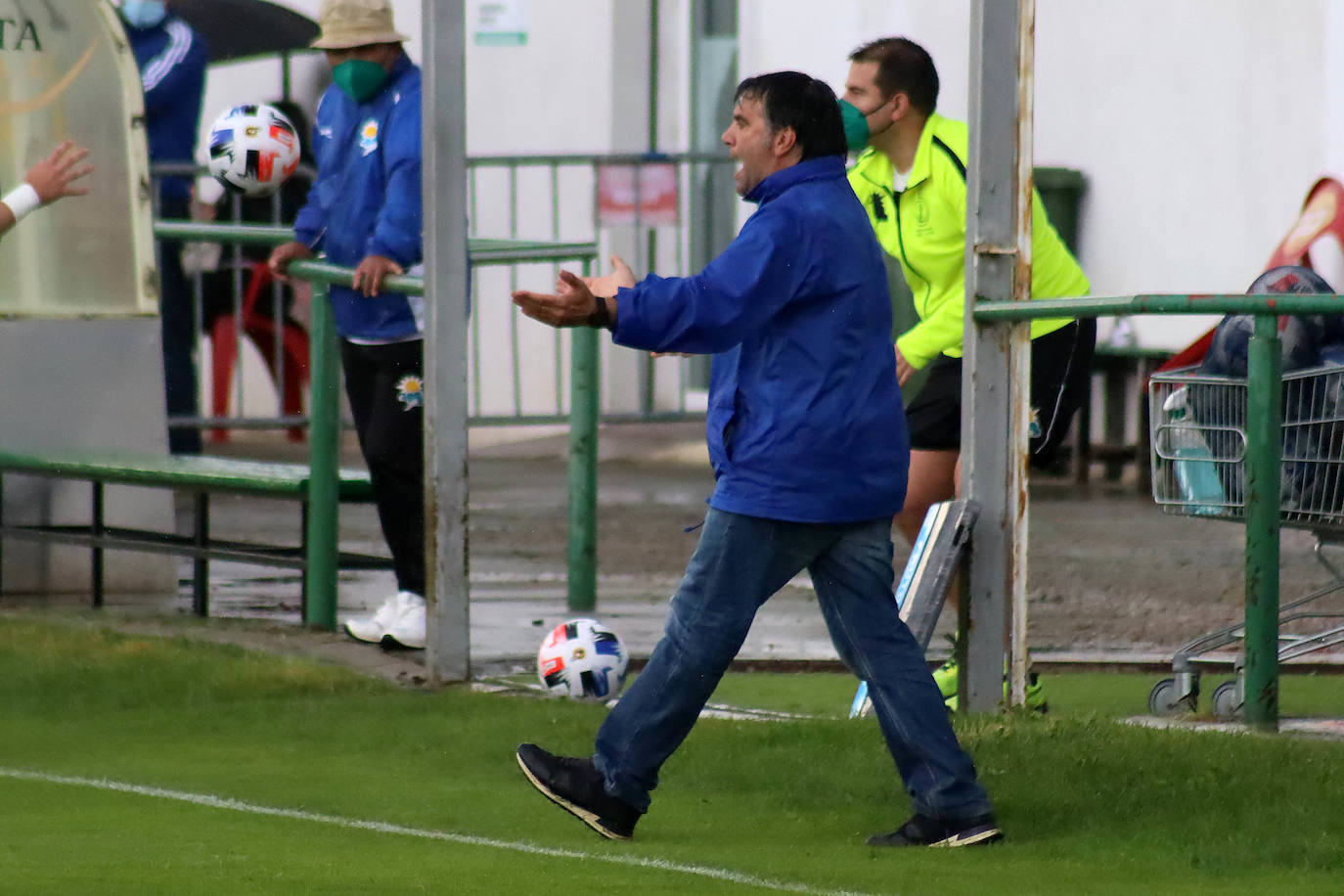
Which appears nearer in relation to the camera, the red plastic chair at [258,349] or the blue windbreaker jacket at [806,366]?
the blue windbreaker jacket at [806,366]

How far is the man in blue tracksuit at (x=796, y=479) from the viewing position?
17.4 ft

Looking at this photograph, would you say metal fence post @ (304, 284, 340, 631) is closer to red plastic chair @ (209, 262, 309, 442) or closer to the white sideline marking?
the white sideline marking

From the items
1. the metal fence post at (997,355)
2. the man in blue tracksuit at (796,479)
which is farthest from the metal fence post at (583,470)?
the man in blue tracksuit at (796,479)

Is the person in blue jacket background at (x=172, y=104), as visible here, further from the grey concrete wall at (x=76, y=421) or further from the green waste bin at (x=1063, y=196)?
the green waste bin at (x=1063, y=196)

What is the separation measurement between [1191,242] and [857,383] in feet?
27.2

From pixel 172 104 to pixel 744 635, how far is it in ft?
27.4

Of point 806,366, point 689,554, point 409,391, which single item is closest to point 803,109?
point 806,366

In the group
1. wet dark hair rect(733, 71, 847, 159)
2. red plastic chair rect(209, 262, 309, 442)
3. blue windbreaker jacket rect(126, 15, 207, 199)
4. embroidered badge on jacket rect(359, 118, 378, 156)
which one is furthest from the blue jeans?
red plastic chair rect(209, 262, 309, 442)

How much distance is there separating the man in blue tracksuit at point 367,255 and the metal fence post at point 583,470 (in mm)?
789

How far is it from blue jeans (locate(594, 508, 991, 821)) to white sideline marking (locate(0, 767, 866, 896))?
0.23 m

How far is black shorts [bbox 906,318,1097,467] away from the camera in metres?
7.38

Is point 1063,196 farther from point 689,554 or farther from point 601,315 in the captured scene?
point 601,315

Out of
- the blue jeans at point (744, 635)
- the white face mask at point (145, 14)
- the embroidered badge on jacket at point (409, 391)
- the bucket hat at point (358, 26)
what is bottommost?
the blue jeans at point (744, 635)

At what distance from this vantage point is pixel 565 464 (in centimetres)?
1455
